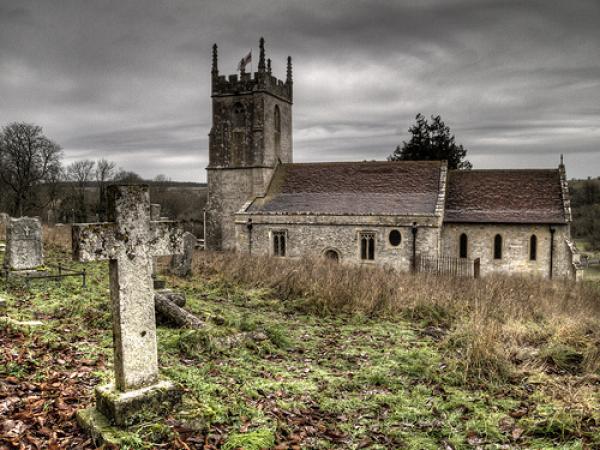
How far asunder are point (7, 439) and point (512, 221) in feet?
76.7

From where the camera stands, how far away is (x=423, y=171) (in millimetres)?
26125

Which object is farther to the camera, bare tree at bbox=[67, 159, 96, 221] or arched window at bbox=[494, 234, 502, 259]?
bare tree at bbox=[67, 159, 96, 221]

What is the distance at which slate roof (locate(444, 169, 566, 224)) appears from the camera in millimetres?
23531

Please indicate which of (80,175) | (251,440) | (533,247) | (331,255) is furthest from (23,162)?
(251,440)

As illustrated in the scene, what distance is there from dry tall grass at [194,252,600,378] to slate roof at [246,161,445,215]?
823 centimetres

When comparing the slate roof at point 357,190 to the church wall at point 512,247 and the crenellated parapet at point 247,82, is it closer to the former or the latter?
the church wall at point 512,247

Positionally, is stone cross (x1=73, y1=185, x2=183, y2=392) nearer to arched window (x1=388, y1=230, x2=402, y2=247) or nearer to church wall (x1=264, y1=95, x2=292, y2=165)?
arched window (x1=388, y1=230, x2=402, y2=247)

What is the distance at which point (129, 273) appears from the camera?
4.70 meters

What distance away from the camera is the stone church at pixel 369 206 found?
23375 mm

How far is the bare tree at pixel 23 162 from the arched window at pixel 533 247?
3959 centimetres

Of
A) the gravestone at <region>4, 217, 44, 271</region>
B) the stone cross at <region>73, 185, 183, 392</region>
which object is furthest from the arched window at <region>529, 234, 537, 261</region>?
the stone cross at <region>73, 185, 183, 392</region>

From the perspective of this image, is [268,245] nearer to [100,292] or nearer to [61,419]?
[100,292]

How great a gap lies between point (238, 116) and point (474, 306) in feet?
74.9

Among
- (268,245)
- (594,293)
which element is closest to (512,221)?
(594,293)
